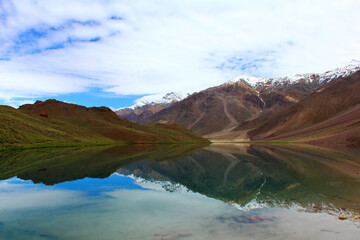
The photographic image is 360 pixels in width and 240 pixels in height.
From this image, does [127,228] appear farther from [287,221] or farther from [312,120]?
[312,120]

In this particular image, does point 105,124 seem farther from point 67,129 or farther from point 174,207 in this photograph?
point 174,207

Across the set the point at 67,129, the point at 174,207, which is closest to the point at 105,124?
the point at 67,129

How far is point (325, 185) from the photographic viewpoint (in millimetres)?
25484

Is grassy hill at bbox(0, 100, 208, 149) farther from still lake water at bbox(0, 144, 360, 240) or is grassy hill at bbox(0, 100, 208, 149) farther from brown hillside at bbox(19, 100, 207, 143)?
still lake water at bbox(0, 144, 360, 240)

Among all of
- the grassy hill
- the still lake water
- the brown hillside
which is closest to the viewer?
the still lake water

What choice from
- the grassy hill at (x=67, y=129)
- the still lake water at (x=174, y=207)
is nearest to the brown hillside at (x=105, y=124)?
the grassy hill at (x=67, y=129)

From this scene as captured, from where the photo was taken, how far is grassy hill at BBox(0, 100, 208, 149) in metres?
69.2

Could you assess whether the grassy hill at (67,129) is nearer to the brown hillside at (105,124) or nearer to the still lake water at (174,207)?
the brown hillside at (105,124)

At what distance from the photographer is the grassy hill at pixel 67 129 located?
69.2m

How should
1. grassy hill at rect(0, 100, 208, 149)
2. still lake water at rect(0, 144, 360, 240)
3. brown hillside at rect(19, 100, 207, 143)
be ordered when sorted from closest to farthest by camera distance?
still lake water at rect(0, 144, 360, 240) → grassy hill at rect(0, 100, 208, 149) → brown hillside at rect(19, 100, 207, 143)

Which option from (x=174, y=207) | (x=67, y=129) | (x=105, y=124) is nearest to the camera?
(x=174, y=207)

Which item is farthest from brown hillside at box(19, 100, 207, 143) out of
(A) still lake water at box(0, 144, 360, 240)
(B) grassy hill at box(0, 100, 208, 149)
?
(A) still lake water at box(0, 144, 360, 240)

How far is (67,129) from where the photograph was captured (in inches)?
3797

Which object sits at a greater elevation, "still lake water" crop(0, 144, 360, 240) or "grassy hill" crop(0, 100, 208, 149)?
"grassy hill" crop(0, 100, 208, 149)
